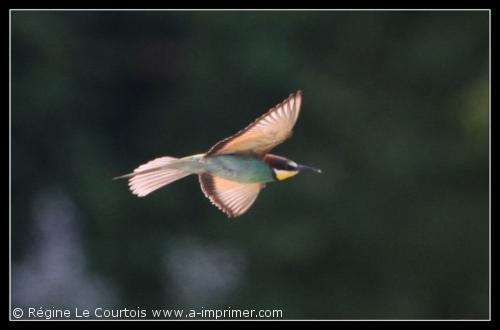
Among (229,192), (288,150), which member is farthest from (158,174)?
(288,150)

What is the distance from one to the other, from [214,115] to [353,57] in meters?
0.62

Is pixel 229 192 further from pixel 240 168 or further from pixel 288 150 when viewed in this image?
pixel 288 150

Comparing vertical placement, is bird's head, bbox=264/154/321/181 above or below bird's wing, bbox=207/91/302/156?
below

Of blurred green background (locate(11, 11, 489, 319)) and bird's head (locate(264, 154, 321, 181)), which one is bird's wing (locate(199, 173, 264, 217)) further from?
blurred green background (locate(11, 11, 489, 319))

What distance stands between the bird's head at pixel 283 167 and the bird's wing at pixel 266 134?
0.01 meters

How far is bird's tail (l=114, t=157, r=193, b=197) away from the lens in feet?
4.09

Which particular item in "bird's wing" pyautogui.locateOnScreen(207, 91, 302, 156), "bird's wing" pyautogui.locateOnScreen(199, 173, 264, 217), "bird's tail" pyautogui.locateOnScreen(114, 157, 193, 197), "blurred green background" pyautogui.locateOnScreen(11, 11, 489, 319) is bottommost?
"blurred green background" pyautogui.locateOnScreen(11, 11, 489, 319)

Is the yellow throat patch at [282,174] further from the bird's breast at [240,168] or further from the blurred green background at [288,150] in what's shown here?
the blurred green background at [288,150]

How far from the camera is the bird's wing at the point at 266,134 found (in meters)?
1.28

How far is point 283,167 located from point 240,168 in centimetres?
5

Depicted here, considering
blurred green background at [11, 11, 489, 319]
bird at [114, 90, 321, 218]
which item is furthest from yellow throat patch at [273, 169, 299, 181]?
blurred green background at [11, 11, 489, 319]

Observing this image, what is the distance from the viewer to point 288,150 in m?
A: 3.73

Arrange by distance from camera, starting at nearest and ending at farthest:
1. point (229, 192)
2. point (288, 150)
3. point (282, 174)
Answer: point (282, 174) → point (229, 192) → point (288, 150)

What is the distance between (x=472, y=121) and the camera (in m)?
4.08
